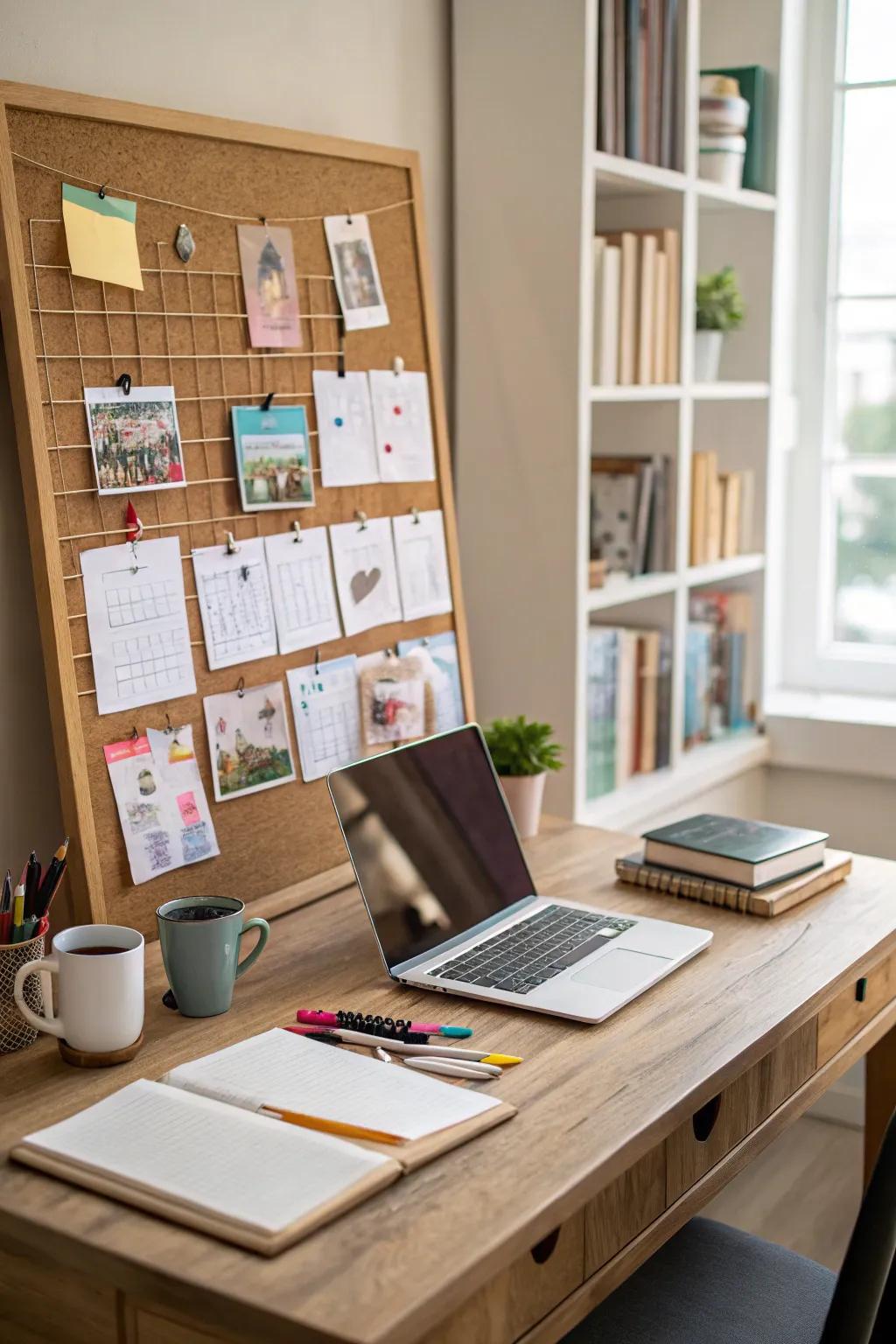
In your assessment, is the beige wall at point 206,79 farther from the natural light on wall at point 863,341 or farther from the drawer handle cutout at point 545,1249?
the natural light on wall at point 863,341

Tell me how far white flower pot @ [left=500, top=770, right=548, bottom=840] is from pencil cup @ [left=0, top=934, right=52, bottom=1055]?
781 millimetres

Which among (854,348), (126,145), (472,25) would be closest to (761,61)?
(854,348)

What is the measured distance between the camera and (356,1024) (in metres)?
1.35

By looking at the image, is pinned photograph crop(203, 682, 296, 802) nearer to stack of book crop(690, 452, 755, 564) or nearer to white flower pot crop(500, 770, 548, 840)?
white flower pot crop(500, 770, 548, 840)

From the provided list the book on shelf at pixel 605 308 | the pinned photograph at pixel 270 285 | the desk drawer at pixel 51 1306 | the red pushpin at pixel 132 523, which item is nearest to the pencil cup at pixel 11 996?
the desk drawer at pixel 51 1306

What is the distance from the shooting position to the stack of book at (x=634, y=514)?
2443mm

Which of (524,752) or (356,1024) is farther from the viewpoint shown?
(524,752)

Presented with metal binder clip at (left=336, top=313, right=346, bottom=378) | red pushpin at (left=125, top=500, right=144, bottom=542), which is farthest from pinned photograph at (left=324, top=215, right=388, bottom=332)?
red pushpin at (left=125, top=500, right=144, bottom=542)

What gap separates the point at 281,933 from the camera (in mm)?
1633

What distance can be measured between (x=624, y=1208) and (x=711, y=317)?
5.83ft

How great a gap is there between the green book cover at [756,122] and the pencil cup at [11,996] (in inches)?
79.4

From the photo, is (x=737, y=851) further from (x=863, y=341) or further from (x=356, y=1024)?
(x=863, y=341)

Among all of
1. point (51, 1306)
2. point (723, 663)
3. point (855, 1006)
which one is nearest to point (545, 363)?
point (723, 663)

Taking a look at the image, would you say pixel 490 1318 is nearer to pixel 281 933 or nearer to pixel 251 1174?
pixel 251 1174
